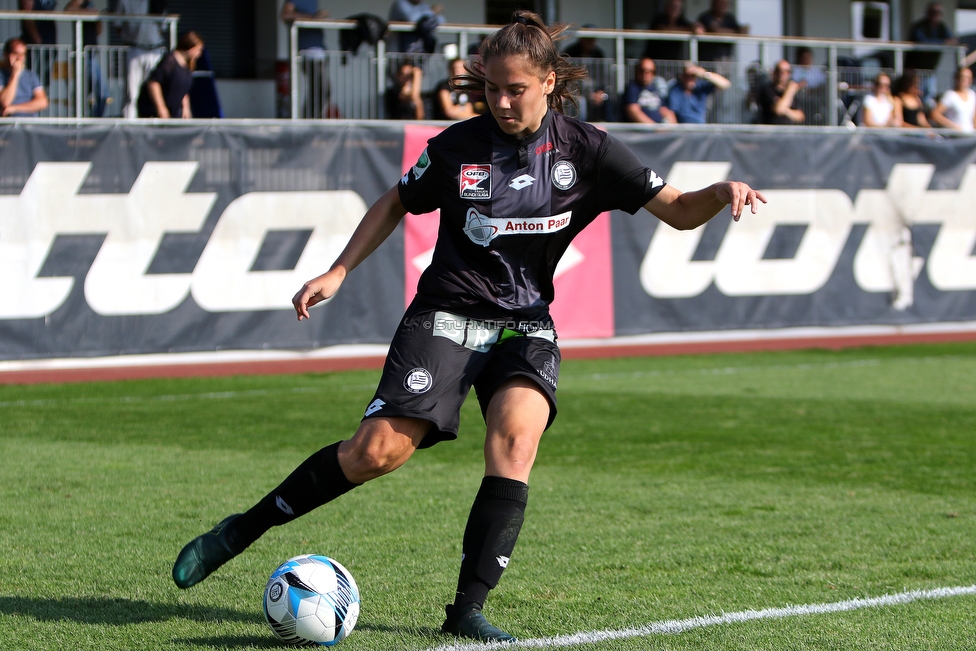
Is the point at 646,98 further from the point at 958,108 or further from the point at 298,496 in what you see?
the point at 298,496

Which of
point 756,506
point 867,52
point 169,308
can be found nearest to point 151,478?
point 756,506

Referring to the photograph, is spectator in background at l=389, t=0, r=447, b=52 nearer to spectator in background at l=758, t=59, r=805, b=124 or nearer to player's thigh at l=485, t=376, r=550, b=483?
spectator in background at l=758, t=59, r=805, b=124

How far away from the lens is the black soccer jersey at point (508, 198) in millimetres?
4227

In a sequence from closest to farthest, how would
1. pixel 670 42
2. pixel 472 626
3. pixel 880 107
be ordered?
pixel 472 626, pixel 670 42, pixel 880 107

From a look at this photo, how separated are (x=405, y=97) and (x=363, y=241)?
10.7 metres

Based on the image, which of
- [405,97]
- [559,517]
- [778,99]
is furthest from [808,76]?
[559,517]

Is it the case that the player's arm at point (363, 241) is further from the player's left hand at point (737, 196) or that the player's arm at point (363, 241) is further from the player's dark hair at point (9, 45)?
the player's dark hair at point (9, 45)

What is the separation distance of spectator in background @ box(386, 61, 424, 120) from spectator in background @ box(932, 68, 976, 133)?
8.21 meters

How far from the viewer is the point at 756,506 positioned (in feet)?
21.3

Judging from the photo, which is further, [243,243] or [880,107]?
[880,107]

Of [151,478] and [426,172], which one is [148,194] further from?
[426,172]

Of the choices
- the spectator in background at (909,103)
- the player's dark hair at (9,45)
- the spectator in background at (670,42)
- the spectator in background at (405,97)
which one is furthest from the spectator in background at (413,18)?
the spectator in background at (909,103)

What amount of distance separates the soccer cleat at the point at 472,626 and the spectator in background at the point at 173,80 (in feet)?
34.3

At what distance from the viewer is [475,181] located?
423 centimetres
